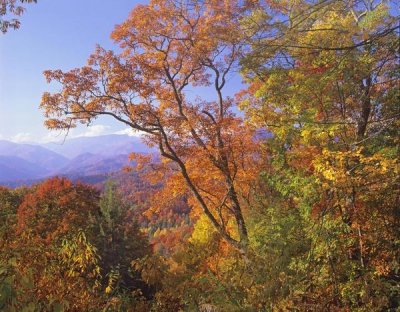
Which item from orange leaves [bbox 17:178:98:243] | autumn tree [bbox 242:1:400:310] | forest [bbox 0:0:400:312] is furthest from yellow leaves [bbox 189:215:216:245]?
autumn tree [bbox 242:1:400:310]

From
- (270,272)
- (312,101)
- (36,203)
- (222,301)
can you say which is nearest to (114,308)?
(222,301)

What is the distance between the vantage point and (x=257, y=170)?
15.6m

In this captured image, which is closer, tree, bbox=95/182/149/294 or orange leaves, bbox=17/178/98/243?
tree, bbox=95/182/149/294

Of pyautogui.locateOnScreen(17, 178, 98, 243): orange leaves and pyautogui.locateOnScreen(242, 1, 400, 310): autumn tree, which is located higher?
pyautogui.locateOnScreen(242, 1, 400, 310): autumn tree

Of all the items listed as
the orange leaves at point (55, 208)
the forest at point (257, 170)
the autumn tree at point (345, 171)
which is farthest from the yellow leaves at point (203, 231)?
the autumn tree at point (345, 171)

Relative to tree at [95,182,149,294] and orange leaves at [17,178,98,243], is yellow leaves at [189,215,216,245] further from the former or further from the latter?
orange leaves at [17,178,98,243]

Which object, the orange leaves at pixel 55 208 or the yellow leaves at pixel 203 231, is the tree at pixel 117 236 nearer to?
the orange leaves at pixel 55 208

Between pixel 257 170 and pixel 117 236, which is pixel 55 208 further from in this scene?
pixel 257 170

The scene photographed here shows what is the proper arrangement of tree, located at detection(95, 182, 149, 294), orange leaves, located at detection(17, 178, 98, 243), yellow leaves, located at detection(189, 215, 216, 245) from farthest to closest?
yellow leaves, located at detection(189, 215, 216, 245)
orange leaves, located at detection(17, 178, 98, 243)
tree, located at detection(95, 182, 149, 294)

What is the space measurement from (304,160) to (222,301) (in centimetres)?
716

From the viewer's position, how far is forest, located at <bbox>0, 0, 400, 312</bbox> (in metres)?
6.03

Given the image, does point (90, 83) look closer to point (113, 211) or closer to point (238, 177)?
point (238, 177)

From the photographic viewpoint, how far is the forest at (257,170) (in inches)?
237

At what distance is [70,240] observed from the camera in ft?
21.0
